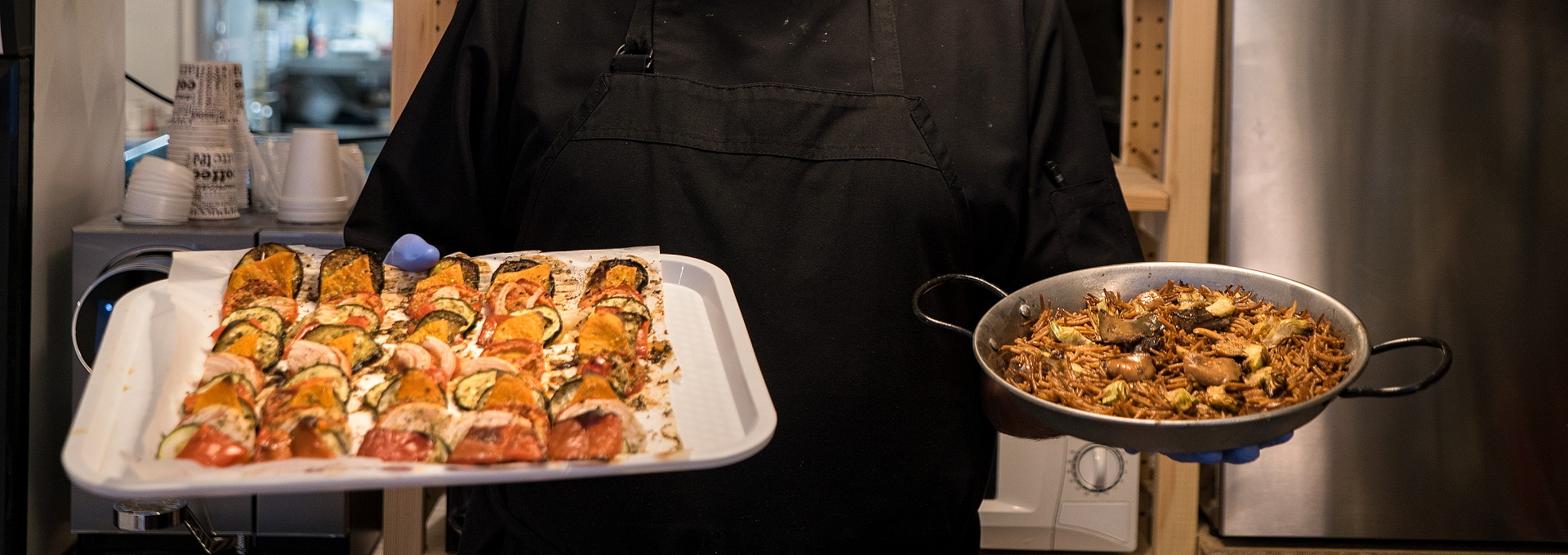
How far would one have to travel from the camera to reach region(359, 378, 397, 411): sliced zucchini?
2.72 feet

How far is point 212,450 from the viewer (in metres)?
0.70

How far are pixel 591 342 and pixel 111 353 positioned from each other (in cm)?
35

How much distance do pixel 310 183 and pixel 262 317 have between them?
0.80 meters

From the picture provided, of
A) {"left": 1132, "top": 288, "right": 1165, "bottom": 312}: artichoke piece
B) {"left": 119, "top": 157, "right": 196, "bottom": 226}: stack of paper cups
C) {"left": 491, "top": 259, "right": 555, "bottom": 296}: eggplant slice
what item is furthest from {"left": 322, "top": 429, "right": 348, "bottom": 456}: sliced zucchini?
{"left": 119, "top": 157, "right": 196, "bottom": 226}: stack of paper cups

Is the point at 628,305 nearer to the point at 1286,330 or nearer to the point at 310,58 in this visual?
the point at 1286,330

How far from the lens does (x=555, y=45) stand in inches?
44.7

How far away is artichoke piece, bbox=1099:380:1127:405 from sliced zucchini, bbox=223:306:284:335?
0.71 meters

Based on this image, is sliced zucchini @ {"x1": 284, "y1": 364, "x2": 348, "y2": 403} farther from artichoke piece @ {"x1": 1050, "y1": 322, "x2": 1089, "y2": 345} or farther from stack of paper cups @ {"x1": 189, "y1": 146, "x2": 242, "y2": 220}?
stack of paper cups @ {"x1": 189, "y1": 146, "x2": 242, "y2": 220}

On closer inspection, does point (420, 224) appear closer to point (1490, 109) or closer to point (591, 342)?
point (591, 342)

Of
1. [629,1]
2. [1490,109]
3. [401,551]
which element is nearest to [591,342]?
[629,1]

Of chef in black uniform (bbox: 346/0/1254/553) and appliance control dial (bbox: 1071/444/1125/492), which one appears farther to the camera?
appliance control dial (bbox: 1071/444/1125/492)

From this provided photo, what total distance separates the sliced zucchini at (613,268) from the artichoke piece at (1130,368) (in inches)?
16.9

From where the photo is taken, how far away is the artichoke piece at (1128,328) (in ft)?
3.19

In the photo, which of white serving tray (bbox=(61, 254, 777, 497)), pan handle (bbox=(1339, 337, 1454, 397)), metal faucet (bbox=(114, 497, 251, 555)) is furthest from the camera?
metal faucet (bbox=(114, 497, 251, 555))
